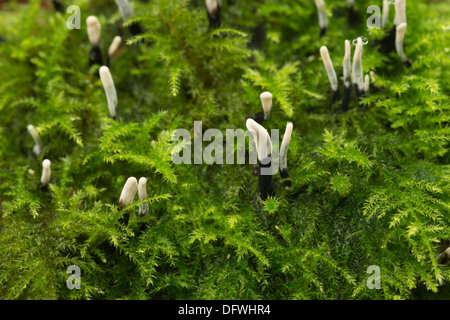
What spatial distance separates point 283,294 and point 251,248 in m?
0.20

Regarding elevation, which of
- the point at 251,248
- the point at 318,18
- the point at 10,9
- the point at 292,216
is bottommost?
the point at 251,248

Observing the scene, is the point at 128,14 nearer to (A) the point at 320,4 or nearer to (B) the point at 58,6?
(B) the point at 58,6

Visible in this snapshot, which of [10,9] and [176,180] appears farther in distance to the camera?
[10,9]

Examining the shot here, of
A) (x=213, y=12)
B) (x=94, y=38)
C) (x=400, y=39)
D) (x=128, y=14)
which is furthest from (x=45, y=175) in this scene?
(x=400, y=39)

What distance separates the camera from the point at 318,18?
6.60 feet

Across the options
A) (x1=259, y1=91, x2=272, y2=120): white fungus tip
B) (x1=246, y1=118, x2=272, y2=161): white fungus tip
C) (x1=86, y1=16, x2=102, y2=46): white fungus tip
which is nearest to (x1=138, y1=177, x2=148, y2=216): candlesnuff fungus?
(x1=246, y1=118, x2=272, y2=161): white fungus tip

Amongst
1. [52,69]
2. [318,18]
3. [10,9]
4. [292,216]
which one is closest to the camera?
[292,216]

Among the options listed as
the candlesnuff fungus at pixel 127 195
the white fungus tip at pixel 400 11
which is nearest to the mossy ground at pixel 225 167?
the candlesnuff fungus at pixel 127 195

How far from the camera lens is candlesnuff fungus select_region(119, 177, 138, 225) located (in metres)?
1.31

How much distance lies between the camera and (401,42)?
65.3 inches

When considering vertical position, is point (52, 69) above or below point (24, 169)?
above
